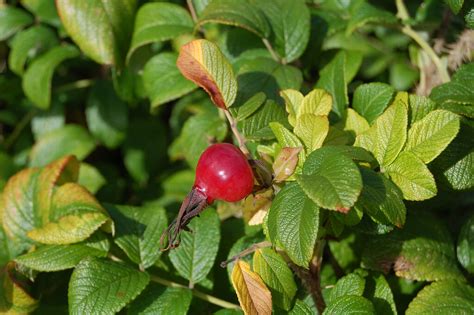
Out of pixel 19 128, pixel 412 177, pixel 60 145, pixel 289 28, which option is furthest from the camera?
pixel 19 128

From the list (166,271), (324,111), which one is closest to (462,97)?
(324,111)

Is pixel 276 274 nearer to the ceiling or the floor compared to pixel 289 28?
nearer to the floor

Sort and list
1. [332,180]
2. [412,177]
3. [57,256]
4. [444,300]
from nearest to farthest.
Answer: [332,180], [412,177], [444,300], [57,256]

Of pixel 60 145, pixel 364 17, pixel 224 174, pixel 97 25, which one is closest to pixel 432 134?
pixel 224 174

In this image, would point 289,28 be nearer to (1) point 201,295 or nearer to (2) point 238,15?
(2) point 238,15

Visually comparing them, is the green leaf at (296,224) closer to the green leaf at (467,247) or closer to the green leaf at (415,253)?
the green leaf at (415,253)

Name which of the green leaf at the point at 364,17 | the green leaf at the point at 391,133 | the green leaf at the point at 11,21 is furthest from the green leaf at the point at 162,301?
the green leaf at the point at 11,21

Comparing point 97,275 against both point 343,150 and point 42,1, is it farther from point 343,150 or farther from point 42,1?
point 42,1
